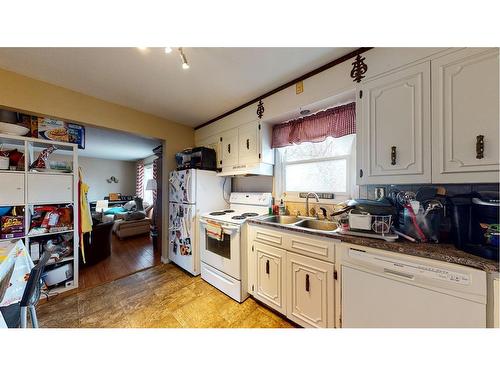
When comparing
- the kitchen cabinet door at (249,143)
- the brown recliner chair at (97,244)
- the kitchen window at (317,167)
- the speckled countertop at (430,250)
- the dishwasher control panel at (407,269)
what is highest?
the kitchen cabinet door at (249,143)

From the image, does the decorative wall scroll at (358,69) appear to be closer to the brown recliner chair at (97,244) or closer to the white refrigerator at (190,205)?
the white refrigerator at (190,205)

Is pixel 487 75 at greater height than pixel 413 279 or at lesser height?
greater

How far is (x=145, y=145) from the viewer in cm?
440

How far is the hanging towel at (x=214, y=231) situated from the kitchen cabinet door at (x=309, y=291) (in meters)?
0.82

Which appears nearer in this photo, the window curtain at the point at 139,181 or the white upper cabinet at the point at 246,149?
the white upper cabinet at the point at 246,149

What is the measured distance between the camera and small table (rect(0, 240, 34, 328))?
93cm

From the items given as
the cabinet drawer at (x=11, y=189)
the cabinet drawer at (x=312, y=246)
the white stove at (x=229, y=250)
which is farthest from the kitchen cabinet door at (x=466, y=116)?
the cabinet drawer at (x=11, y=189)

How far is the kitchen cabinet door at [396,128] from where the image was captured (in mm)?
1102

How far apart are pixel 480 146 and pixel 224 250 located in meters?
2.11

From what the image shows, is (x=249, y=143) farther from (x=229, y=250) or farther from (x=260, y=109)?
(x=229, y=250)
